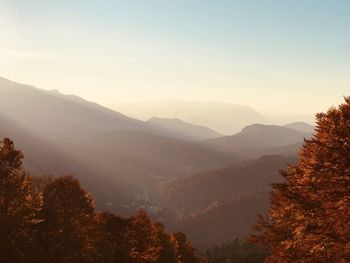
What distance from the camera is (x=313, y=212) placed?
74.0 feet

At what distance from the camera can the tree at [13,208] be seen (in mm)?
27641

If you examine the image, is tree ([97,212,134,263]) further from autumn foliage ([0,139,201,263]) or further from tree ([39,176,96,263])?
tree ([39,176,96,263])

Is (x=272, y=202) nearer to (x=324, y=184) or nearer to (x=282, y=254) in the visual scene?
(x=282, y=254)

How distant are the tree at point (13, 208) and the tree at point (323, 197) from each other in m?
15.5

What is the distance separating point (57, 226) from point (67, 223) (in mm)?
1027

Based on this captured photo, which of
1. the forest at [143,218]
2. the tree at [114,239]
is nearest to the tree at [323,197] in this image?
the forest at [143,218]

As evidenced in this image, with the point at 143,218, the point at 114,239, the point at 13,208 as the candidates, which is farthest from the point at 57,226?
the point at 143,218

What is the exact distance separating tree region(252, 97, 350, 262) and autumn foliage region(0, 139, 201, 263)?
1562 centimetres

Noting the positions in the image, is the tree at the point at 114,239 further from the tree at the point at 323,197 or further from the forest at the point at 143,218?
the tree at the point at 323,197

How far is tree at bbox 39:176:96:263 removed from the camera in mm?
32625

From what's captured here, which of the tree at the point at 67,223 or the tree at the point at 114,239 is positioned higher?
the tree at the point at 67,223

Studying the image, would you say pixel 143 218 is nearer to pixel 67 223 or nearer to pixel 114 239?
pixel 114 239

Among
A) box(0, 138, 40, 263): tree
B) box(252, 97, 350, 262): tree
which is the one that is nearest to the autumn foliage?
box(0, 138, 40, 263): tree

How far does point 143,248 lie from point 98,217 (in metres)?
5.87
